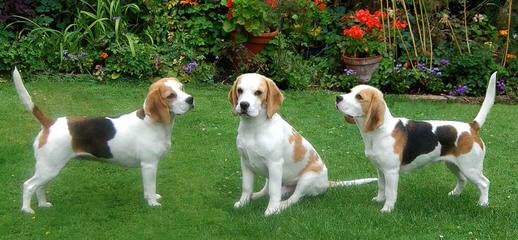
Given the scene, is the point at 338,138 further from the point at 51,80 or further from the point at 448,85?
the point at 51,80

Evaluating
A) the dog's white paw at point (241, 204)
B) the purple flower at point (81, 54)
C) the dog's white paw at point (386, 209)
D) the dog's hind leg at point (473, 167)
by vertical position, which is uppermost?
the dog's hind leg at point (473, 167)

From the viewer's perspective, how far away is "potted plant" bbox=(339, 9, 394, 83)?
1234cm

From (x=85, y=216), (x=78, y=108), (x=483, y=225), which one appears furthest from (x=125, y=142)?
(x=78, y=108)

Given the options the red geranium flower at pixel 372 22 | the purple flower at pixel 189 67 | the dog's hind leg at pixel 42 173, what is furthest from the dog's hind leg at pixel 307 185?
the red geranium flower at pixel 372 22

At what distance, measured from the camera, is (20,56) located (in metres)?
11.9

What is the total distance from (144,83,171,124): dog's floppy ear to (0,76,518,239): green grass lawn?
908 millimetres

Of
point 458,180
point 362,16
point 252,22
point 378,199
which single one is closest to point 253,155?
point 378,199

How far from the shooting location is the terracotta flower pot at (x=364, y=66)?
1232cm

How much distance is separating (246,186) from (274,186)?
1.22 feet

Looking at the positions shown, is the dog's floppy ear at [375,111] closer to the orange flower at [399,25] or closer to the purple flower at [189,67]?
the purple flower at [189,67]

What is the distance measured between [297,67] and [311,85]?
40 cm

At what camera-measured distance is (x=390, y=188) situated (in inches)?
255

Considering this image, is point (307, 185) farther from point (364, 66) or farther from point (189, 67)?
point (364, 66)

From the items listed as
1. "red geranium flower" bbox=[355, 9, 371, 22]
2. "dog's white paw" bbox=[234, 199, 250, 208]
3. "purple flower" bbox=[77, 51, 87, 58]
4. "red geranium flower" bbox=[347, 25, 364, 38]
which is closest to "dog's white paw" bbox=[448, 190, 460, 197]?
"dog's white paw" bbox=[234, 199, 250, 208]
